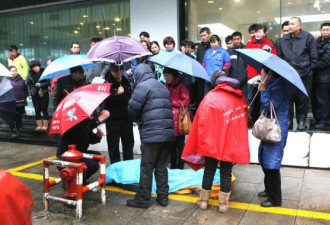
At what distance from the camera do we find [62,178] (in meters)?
4.45

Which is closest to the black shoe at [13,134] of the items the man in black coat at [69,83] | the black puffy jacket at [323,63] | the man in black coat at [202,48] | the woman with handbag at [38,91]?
the woman with handbag at [38,91]

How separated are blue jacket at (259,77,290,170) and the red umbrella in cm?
207

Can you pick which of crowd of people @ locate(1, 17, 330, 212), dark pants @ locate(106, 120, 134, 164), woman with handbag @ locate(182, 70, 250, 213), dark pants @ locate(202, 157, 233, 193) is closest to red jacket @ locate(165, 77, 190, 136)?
crowd of people @ locate(1, 17, 330, 212)

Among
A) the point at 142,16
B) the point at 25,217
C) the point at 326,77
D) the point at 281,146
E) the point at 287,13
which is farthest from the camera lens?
the point at 142,16

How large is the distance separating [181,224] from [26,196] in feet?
8.85

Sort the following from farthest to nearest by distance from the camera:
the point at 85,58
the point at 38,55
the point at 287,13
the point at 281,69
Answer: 1. the point at 38,55
2. the point at 287,13
3. the point at 85,58
4. the point at 281,69

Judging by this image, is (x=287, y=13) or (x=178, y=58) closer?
(x=178, y=58)

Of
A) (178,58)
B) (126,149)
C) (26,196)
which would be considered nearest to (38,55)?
(126,149)

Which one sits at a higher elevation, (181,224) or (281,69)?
(281,69)

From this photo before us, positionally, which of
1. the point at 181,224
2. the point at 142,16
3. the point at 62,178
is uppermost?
the point at 142,16

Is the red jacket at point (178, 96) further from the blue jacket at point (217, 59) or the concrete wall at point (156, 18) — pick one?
the concrete wall at point (156, 18)

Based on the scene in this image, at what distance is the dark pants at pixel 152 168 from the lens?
15.2ft

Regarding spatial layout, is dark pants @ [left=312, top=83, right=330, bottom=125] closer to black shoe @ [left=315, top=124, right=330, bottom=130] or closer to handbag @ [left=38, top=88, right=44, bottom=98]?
black shoe @ [left=315, top=124, right=330, bottom=130]

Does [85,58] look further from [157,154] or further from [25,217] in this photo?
[25,217]
